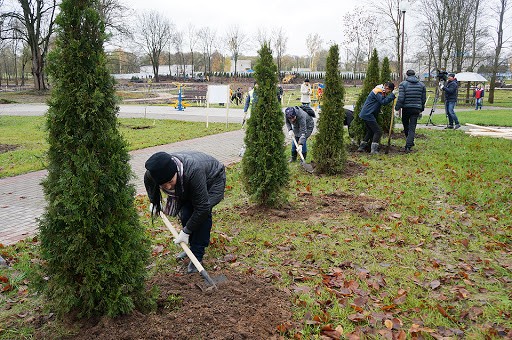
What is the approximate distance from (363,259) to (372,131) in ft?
20.9

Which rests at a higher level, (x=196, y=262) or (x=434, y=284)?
(x=196, y=262)

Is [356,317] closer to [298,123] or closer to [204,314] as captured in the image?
[204,314]

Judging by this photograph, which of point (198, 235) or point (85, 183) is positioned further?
point (198, 235)

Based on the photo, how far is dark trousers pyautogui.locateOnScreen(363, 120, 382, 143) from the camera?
32.2 feet

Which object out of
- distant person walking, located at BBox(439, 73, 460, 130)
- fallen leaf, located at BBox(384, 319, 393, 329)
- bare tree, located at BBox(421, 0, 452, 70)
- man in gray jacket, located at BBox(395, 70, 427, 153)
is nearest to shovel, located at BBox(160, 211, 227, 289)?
fallen leaf, located at BBox(384, 319, 393, 329)

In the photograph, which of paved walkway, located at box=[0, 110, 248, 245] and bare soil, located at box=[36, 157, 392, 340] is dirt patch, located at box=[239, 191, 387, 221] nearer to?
bare soil, located at box=[36, 157, 392, 340]

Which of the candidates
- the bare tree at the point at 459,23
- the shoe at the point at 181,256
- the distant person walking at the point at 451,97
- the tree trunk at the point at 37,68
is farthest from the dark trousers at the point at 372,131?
the tree trunk at the point at 37,68

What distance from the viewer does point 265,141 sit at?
556 cm

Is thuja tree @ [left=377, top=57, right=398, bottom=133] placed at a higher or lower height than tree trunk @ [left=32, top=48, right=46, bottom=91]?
lower

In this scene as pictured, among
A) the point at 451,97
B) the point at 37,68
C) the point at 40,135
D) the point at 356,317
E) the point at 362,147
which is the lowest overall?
the point at 356,317

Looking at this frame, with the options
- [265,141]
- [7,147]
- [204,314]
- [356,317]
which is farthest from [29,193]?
[356,317]

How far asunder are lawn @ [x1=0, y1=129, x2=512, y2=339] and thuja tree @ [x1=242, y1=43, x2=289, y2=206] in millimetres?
363

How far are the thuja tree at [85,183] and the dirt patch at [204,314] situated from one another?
0.14m

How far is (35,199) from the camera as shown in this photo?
6.65 meters
